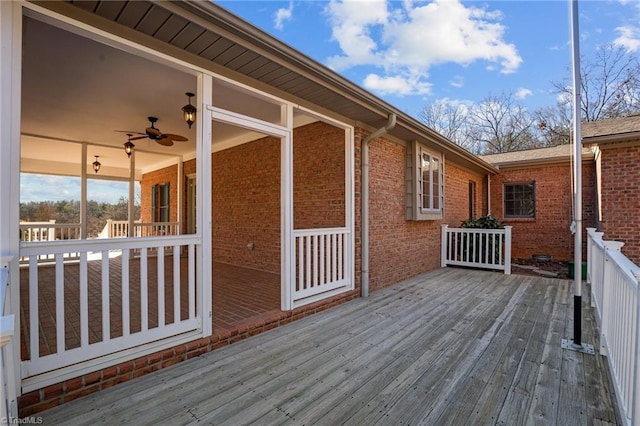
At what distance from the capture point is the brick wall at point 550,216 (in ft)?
28.7

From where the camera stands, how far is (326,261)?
452 cm

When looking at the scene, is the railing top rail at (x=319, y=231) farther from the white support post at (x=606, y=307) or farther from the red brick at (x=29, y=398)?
the white support post at (x=606, y=307)

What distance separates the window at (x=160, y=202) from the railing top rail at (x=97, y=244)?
7.80m

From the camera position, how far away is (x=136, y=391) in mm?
2213

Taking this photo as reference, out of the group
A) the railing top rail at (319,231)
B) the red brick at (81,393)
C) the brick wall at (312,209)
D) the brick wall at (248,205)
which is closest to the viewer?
the red brick at (81,393)

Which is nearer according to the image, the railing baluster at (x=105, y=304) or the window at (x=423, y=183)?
the railing baluster at (x=105, y=304)

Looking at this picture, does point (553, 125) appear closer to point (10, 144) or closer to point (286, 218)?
point (286, 218)

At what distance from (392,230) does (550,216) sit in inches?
257

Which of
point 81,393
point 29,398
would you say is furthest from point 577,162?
point 29,398

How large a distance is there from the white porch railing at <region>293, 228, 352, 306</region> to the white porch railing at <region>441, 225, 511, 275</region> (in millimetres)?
3969

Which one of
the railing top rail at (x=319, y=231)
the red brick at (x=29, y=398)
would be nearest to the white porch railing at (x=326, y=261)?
the railing top rail at (x=319, y=231)

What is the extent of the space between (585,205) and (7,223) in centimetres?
1117

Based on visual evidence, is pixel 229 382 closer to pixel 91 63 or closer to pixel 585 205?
pixel 91 63

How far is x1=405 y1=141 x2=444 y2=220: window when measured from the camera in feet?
19.4
